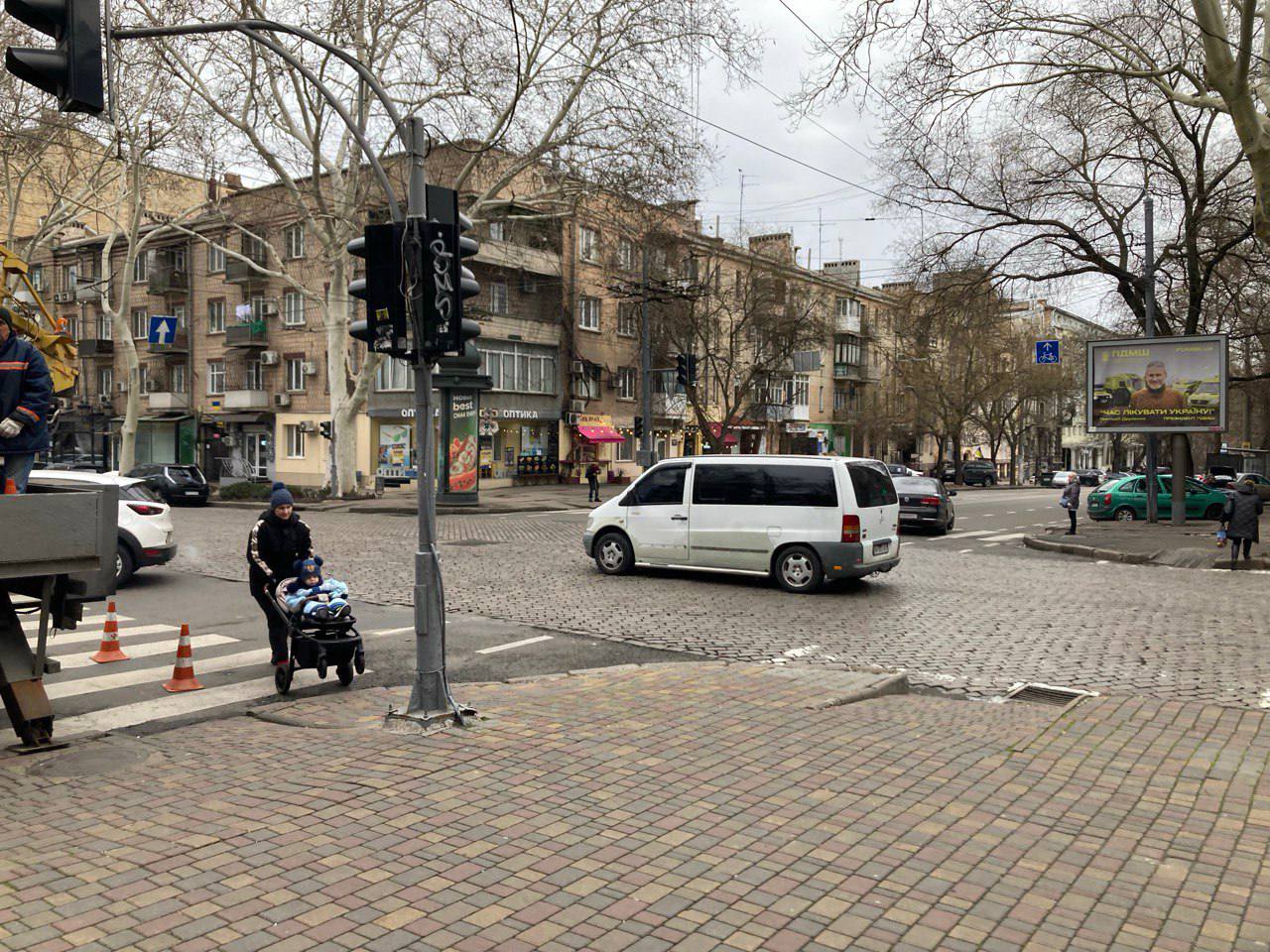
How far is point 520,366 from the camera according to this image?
1738 inches

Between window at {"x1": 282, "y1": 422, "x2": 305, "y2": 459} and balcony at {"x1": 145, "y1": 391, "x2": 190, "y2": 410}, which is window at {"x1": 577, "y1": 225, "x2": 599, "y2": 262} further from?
balcony at {"x1": 145, "y1": 391, "x2": 190, "y2": 410}

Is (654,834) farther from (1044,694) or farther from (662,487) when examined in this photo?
(662,487)

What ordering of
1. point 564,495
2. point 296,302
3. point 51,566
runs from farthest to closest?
point 296,302 → point 564,495 → point 51,566

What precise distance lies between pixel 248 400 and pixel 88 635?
3594cm

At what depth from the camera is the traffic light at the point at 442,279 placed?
6.50m

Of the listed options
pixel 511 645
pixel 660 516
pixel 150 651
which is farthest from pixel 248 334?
pixel 511 645

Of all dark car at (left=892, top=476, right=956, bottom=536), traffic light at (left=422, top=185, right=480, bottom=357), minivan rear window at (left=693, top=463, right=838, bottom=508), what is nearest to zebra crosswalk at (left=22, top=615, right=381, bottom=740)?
traffic light at (left=422, top=185, right=480, bottom=357)

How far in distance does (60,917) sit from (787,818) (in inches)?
126

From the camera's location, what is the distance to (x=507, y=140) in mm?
28781

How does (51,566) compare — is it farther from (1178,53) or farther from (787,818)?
(1178,53)

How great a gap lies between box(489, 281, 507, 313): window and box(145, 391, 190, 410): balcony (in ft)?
55.7

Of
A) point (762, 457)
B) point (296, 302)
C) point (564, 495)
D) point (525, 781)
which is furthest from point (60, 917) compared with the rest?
point (296, 302)

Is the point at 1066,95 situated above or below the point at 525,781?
above

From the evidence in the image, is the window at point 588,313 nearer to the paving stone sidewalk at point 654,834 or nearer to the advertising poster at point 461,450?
the advertising poster at point 461,450
